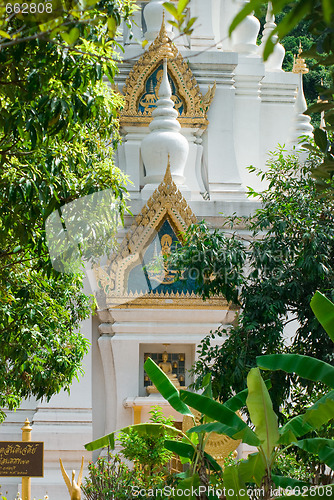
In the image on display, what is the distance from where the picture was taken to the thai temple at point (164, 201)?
849 centimetres

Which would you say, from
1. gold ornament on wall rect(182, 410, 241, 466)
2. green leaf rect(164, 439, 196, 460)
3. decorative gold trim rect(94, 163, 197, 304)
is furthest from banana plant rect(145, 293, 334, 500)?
decorative gold trim rect(94, 163, 197, 304)

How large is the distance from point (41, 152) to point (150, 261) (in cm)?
414

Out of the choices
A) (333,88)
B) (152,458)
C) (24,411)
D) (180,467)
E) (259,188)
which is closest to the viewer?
(333,88)

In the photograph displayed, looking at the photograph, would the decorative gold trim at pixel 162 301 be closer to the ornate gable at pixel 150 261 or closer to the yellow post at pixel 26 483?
the ornate gable at pixel 150 261

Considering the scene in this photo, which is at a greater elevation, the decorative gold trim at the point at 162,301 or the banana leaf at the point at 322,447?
the decorative gold trim at the point at 162,301

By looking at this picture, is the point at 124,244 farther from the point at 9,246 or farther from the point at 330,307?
the point at 330,307

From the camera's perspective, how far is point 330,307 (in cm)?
471

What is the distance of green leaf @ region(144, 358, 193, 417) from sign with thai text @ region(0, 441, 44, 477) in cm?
212

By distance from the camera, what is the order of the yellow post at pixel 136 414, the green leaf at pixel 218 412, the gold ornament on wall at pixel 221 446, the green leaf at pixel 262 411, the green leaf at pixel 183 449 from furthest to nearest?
1. the yellow post at pixel 136 414
2. the gold ornament on wall at pixel 221 446
3. the green leaf at pixel 183 449
4. the green leaf at pixel 218 412
5. the green leaf at pixel 262 411

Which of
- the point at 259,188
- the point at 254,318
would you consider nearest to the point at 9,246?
the point at 254,318

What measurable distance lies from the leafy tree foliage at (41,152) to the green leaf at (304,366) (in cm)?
143

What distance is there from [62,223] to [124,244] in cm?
404

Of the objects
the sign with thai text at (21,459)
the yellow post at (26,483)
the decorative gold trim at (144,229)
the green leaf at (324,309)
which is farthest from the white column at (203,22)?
the green leaf at (324,309)

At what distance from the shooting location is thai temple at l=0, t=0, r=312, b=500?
8492 mm
